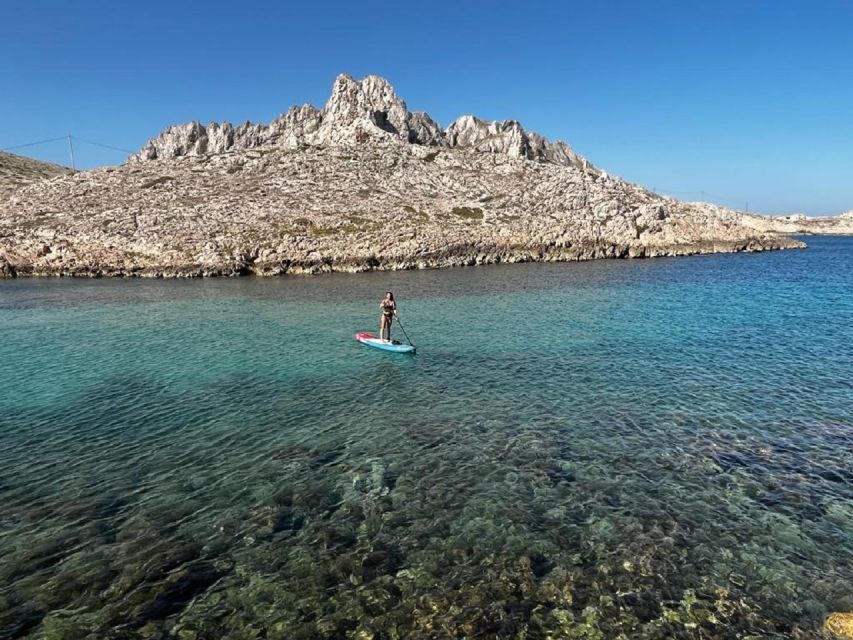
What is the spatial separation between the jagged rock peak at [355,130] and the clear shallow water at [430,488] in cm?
14695

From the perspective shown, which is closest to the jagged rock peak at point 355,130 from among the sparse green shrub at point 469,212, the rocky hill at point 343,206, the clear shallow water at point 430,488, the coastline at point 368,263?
the rocky hill at point 343,206

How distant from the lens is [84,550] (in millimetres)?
13289

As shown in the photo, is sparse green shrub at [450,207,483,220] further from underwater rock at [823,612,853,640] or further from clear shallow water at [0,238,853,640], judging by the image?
underwater rock at [823,612,853,640]

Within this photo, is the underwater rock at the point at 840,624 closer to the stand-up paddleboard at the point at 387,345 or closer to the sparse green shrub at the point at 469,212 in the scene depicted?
the stand-up paddleboard at the point at 387,345

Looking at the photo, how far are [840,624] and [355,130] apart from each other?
562ft

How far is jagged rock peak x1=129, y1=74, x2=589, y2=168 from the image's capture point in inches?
6703

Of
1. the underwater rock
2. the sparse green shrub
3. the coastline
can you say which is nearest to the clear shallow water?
the underwater rock

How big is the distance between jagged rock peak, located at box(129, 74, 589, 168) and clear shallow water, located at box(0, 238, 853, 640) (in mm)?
146952

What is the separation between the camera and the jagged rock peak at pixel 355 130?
559 feet

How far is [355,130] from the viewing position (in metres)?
164

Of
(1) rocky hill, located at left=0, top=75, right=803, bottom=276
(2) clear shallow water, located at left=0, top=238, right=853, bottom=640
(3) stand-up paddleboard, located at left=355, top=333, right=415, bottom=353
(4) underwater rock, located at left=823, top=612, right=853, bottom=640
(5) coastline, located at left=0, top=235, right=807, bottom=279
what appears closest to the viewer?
(4) underwater rock, located at left=823, top=612, right=853, bottom=640

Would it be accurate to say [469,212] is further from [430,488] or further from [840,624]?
[840,624]

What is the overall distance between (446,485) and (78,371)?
2625 cm

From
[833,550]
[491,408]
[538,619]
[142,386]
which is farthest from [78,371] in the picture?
[833,550]
